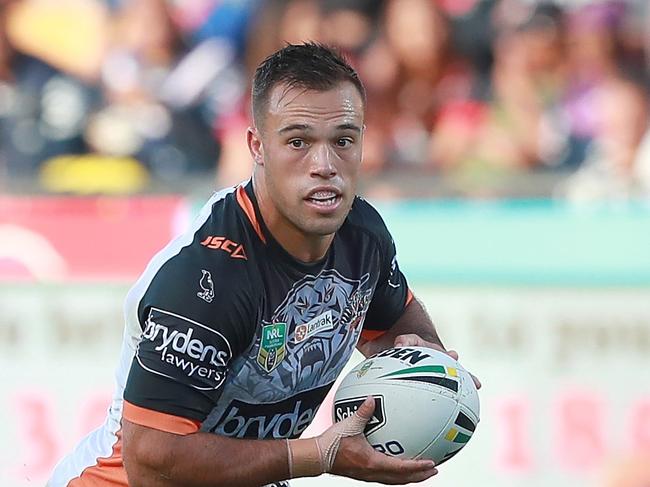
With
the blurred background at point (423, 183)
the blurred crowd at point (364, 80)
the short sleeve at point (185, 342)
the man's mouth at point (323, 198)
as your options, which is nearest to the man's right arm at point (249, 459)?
the short sleeve at point (185, 342)

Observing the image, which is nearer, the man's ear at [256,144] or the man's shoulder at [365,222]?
the man's ear at [256,144]

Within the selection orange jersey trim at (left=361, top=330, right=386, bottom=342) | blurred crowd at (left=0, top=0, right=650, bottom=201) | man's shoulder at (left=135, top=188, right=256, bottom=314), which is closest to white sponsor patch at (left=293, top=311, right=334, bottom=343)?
man's shoulder at (left=135, top=188, right=256, bottom=314)

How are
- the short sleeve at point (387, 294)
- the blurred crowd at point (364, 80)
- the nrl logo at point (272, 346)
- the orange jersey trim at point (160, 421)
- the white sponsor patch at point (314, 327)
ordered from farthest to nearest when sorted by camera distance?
the blurred crowd at point (364, 80), the short sleeve at point (387, 294), the white sponsor patch at point (314, 327), the nrl logo at point (272, 346), the orange jersey trim at point (160, 421)

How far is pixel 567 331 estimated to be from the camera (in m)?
7.57

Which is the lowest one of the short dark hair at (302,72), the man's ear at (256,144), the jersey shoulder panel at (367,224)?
the jersey shoulder panel at (367,224)

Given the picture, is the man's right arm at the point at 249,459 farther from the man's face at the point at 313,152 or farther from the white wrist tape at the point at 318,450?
the man's face at the point at 313,152

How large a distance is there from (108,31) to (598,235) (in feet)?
13.2

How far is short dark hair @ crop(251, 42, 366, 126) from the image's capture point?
410 centimetres

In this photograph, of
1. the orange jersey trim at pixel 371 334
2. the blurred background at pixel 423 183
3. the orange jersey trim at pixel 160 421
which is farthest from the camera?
the blurred background at pixel 423 183

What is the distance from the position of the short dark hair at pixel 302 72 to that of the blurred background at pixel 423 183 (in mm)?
3509

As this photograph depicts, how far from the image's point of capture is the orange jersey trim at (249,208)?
421cm

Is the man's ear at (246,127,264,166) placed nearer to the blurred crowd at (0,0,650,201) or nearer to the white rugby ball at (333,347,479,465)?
the white rugby ball at (333,347,479,465)

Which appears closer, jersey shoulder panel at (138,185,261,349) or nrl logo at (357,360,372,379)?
jersey shoulder panel at (138,185,261,349)

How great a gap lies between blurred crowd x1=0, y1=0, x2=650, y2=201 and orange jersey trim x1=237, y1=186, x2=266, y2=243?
13.3ft
